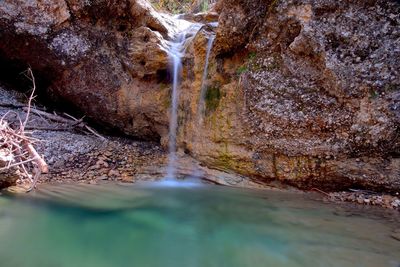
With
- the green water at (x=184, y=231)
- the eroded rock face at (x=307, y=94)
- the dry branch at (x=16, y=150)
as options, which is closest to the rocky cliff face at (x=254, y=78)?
the eroded rock face at (x=307, y=94)

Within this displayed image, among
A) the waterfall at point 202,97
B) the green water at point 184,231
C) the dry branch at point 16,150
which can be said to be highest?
the waterfall at point 202,97

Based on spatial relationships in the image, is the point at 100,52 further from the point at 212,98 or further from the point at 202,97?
the point at 212,98

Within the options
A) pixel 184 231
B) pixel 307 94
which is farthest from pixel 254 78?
pixel 184 231

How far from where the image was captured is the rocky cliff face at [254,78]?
4234mm

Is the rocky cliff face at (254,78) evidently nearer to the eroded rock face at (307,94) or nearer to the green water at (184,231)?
the eroded rock face at (307,94)

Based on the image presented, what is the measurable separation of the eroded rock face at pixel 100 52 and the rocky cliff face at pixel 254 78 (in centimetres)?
2

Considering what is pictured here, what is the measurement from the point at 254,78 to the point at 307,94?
0.89 meters

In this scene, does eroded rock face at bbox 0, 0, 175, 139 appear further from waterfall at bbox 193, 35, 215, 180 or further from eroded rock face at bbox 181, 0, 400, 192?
eroded rock face at bbox 181, 0, 400, 192

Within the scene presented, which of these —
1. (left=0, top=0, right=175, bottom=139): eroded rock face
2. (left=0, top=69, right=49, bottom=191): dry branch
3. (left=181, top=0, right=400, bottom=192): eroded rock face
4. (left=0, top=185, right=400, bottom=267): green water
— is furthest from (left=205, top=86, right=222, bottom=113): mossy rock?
(left=0, top=69, right=49, bottom=191): dry branch

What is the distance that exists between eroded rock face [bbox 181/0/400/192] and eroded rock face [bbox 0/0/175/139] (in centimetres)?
157

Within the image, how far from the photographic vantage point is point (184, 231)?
3223 mm

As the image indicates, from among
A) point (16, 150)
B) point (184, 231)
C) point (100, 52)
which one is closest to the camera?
point (184, 231)

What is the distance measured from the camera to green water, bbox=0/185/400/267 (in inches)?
100

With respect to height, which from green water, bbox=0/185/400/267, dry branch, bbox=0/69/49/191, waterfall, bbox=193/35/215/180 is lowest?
green water, bbox=0/185/400/267
